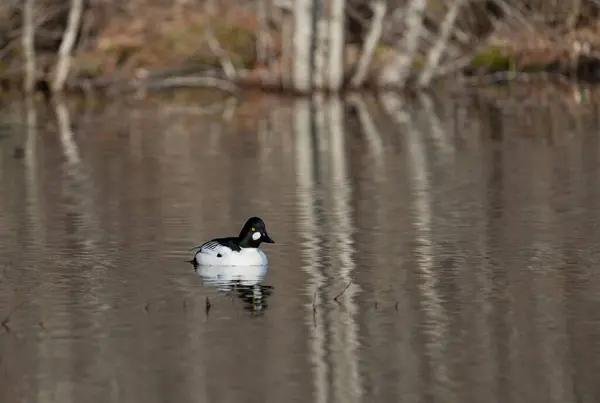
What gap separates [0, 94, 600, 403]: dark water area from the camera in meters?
9.81

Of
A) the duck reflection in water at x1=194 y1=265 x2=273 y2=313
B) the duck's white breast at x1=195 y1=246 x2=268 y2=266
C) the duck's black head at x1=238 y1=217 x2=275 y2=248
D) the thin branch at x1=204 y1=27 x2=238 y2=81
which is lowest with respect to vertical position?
the duck reflection in water at x1=194 y1=265 x2=273 y2=313

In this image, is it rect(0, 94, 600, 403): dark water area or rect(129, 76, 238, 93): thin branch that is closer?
rect(0, 94, 600, 403): dark water area

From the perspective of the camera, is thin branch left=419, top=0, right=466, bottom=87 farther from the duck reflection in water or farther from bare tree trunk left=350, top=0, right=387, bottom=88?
the duck reflection in water

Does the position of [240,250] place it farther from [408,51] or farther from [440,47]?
[440,47]

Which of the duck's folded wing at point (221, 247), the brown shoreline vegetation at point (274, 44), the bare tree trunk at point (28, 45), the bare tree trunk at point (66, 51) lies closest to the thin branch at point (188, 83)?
the brown shoreline vegetation at point (274, 44)

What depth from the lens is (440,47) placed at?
4084 centimetres

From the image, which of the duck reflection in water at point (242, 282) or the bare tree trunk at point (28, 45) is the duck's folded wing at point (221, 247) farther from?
the bare tree trunk at point (28, 45)

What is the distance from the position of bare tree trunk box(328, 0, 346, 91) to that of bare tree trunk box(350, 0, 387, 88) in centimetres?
58

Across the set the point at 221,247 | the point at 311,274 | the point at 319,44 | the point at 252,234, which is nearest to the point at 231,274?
the point at 221,247

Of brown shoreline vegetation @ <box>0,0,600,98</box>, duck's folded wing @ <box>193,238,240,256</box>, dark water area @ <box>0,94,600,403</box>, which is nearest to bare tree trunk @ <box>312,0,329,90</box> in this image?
brown shoreline vegetation @ <box>0,0,600,98</box>

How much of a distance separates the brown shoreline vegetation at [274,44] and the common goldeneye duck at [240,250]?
26782 mm

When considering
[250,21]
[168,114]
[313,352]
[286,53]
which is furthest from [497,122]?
[313,352]

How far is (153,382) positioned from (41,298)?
9.78 feet

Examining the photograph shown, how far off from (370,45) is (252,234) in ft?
89.1
